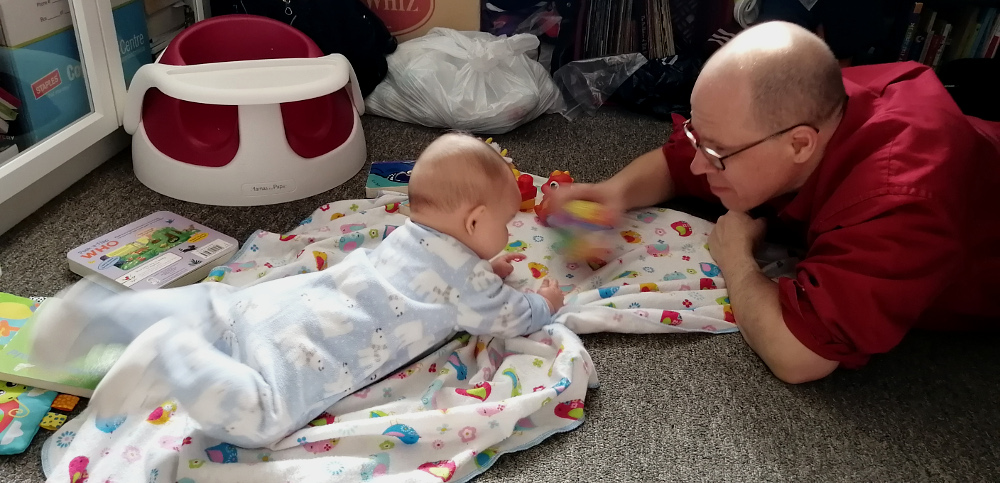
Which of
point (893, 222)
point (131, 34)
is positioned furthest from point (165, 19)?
point (893, 222)

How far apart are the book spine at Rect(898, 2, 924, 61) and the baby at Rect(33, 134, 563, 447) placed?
1.51 metres

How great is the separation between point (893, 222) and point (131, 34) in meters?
1.63

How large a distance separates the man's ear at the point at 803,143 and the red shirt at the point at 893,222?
40 mm

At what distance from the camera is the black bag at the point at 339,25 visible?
6.44 ft

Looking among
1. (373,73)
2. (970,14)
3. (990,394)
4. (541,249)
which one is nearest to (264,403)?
(541,249)

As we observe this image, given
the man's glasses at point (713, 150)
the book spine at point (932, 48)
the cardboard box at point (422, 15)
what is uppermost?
the man's glasses at point (713, 150)

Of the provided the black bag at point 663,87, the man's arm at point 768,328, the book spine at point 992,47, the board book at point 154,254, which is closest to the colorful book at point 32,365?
the board book at point 154,254

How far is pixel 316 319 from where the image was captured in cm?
96

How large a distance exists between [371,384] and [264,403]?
7.4 inches

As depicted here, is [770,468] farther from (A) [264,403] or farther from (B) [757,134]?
(A) [264,403]

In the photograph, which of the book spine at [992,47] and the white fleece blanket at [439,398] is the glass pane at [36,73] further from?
the book spine at [992,47]

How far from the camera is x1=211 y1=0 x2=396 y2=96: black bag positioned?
1963 mm

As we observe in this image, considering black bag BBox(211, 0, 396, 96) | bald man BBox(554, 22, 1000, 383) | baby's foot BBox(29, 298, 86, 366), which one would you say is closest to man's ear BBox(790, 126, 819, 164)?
bald man BBox(554, 22, 1000, 383)

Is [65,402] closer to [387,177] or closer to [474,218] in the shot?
[474,218]
